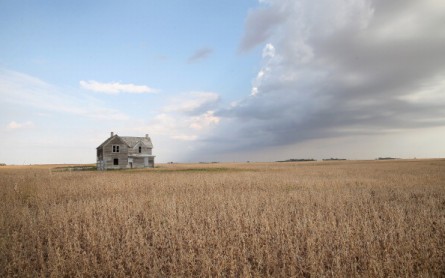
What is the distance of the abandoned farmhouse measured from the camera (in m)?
49.9

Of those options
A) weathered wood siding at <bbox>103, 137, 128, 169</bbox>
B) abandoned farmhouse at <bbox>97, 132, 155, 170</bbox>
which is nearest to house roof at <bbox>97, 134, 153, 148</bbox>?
abandoned farmhouse at <bbox>97, 132, 155, 170</bbox>

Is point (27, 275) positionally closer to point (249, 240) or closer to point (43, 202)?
point (249, 240)

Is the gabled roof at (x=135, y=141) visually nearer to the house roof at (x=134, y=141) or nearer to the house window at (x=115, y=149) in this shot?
the house roof at (x=134, y=141)

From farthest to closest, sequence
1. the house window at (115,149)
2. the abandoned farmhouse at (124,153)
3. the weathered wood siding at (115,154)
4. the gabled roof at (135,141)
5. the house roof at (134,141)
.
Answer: the gabled roof at (135,141)
the house roof at (134,141)
the house window at (115,149)
the abandoned farmhouse at (124,153)
the weathered wood siding at (115,154)

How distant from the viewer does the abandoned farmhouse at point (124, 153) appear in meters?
49.9

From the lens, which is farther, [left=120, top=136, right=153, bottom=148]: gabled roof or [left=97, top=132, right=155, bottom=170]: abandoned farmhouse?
[left=120, top=136, right=153, bottom=148]: gabled roof

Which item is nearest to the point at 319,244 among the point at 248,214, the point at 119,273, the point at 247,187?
the point at 248,214

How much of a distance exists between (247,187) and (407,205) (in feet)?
27.5

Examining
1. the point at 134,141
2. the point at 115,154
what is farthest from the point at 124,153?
the point at 134,141

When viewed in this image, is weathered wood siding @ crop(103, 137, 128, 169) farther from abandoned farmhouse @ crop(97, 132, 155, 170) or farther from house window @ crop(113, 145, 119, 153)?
house window @ crop(113, 145, 119, 153)

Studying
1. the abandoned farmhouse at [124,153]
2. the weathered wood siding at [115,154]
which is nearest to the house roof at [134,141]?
the abandoned farmhouse at [124,153]

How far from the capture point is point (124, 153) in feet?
170

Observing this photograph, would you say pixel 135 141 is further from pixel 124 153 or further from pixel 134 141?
pixel 124 153

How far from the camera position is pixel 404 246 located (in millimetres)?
5430
